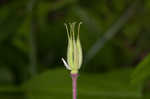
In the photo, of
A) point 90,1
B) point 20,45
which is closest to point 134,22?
point 90,1

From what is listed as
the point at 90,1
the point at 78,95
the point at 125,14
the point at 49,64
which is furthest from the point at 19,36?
the point at 78,95

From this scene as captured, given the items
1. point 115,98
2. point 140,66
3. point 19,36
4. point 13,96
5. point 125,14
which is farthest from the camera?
point 19,36

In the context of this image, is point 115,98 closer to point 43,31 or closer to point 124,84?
point 124,84

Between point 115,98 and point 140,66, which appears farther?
point 115,98

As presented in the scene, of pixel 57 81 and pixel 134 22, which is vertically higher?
pixel 134 22

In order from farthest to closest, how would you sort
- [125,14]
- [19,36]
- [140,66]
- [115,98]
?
[19,36] → [125,14] → [115,98] → [140,66]

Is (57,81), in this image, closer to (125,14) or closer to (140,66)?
(140,66)

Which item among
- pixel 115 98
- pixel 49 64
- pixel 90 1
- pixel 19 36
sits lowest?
pixel 115 98
